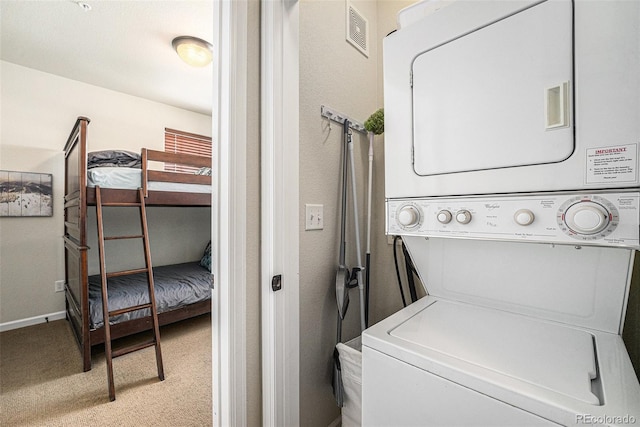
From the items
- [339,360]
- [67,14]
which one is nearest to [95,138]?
[67,14]

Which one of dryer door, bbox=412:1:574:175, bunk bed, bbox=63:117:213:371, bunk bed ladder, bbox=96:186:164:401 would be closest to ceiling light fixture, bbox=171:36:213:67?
bunk bed, bbox=63:117:213:371

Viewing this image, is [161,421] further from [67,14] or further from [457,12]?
[67,14]

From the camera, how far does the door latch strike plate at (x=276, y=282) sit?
3.62 ft

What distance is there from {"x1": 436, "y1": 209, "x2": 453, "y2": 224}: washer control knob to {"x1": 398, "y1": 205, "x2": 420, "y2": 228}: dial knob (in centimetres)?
7

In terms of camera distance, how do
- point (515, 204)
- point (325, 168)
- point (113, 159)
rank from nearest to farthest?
point (515, 204)
point (325, 168)
point (113, 159)

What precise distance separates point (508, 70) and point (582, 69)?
16 centimetres

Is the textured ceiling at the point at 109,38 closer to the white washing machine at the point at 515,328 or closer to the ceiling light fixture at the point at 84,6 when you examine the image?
the ceiling light fixture at the point at 84,6

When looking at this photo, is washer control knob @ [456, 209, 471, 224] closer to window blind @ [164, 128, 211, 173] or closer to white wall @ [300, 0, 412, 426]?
white wall @ [300, 0, 412, 426]

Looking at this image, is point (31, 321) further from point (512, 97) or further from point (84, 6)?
point (512, 97)

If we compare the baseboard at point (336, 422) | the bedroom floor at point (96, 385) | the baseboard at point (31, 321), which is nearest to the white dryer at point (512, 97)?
the baseboard at point (336, 422)

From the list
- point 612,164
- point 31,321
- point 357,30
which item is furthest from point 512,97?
point 31,321

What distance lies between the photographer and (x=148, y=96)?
3.73m

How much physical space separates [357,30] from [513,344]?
66.7 inches

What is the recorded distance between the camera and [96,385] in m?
2.09
